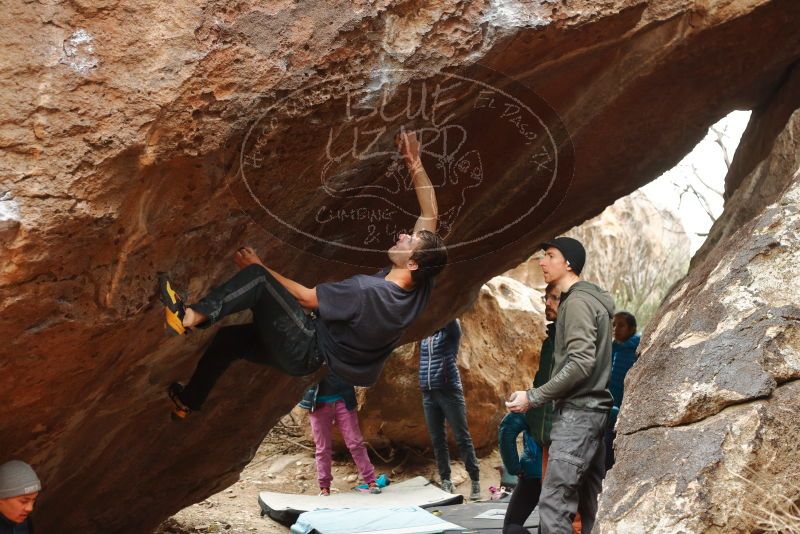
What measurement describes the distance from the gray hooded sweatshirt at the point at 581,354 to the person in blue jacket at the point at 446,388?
12.1 feet

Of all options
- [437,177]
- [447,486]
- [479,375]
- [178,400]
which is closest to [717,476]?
[437,177]

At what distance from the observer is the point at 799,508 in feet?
11.8

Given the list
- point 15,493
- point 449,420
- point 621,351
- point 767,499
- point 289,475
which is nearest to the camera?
point 767,499

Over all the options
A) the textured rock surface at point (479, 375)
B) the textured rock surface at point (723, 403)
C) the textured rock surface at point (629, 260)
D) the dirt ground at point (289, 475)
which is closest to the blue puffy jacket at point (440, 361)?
the textured rock surface at point (479, 375)

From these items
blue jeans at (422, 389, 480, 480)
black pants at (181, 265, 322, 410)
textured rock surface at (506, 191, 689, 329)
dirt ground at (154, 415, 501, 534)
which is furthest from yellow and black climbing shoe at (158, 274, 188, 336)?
textured rock surface at (506, 191, 689, 329)

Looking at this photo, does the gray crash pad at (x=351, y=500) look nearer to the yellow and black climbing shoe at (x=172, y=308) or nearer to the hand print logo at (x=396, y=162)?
the hand print logo at (x=396, y=162)

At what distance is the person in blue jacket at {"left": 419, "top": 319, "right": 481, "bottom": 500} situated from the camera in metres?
8.62

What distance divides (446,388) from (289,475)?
95.2 inches

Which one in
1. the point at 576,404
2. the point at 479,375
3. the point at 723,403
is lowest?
the point at 479,375

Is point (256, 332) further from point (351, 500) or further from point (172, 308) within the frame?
point (351, 500)

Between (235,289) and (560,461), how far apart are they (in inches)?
66.7

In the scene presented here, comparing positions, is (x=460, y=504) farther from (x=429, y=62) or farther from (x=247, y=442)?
(x=429, y=62)

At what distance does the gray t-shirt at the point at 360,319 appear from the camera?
4.48 meters

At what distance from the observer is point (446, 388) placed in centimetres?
866
